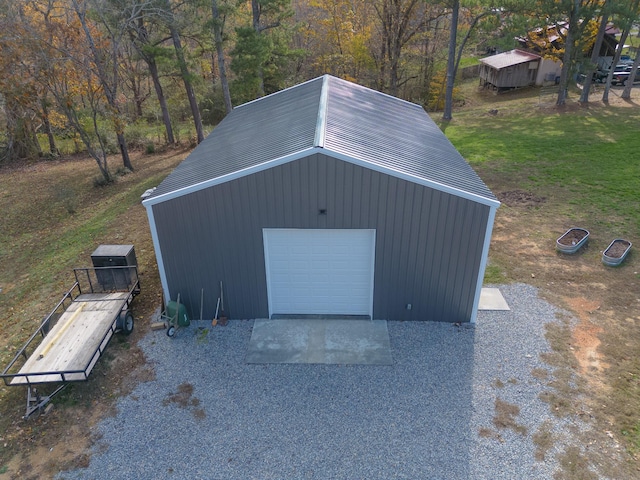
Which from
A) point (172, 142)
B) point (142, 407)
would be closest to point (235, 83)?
point (172, 142)

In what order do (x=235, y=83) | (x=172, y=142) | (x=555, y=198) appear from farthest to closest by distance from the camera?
(x=172, y=142) → (x=235, y=83) → (x=555, y=198)

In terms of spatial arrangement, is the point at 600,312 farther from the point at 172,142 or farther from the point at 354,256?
the point at 172,142

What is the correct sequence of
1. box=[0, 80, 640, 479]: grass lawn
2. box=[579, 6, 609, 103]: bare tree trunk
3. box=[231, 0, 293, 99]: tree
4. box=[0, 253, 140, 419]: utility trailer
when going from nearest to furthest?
box=[0, 80, 640, 479]: grass lawn
box=[0, 253, 140, 419]: utility trailer
box=[231, 0, 293, 99]: tree
box=[579, 6, 609, 103]: bare tree trunk

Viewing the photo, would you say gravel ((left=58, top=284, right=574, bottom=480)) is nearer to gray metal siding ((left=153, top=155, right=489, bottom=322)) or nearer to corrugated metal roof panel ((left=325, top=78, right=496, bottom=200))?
gray metal siding ((left=153, top=155, right=489, bottom=322))

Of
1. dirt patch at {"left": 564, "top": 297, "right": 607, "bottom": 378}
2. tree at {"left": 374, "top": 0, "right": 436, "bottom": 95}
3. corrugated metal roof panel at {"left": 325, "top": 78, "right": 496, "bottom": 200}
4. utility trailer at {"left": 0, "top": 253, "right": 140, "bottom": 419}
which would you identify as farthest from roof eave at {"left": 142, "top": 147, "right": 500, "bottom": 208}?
tree at {"left": 374, "top": 0, "right": 436, "bottom": 95}

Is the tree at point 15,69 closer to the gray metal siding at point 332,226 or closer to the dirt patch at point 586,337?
the gray metal siding at point 332,226

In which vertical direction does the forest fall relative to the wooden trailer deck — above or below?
above

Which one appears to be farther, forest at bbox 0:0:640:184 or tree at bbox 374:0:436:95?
tree at bbox 374:0:436:95
